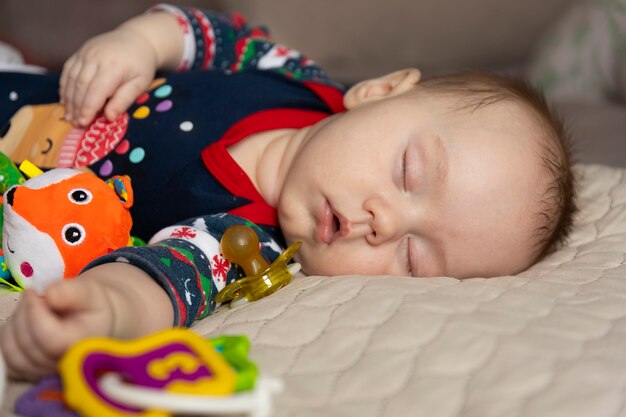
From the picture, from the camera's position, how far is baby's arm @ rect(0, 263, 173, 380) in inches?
26.8

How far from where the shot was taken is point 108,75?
4.02ft

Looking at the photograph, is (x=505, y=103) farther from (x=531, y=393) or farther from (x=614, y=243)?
(x=531, y=393)

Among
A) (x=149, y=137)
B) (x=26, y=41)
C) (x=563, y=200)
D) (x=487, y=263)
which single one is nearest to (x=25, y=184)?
(x=149, y=137)

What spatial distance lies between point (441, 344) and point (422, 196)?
30cm

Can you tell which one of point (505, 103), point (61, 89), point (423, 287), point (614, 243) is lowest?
point (614, 243)

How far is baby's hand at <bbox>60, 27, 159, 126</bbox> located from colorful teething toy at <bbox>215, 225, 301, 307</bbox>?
366mm

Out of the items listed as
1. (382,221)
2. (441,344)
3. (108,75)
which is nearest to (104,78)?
(108,75)

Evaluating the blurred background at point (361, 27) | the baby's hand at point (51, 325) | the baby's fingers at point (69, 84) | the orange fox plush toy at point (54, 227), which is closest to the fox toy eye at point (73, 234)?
the orange fox plush toy at point (54, 227)

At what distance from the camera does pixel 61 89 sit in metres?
1.29

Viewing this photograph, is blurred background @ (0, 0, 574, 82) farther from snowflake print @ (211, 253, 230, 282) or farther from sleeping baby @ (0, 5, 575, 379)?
snowflake print @ (211, 253, 230, 282)

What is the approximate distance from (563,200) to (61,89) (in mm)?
830

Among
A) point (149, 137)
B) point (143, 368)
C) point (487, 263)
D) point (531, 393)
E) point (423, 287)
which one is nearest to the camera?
point (143, 368)

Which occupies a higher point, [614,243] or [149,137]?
[149,137]

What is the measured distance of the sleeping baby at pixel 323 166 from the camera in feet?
3.43
